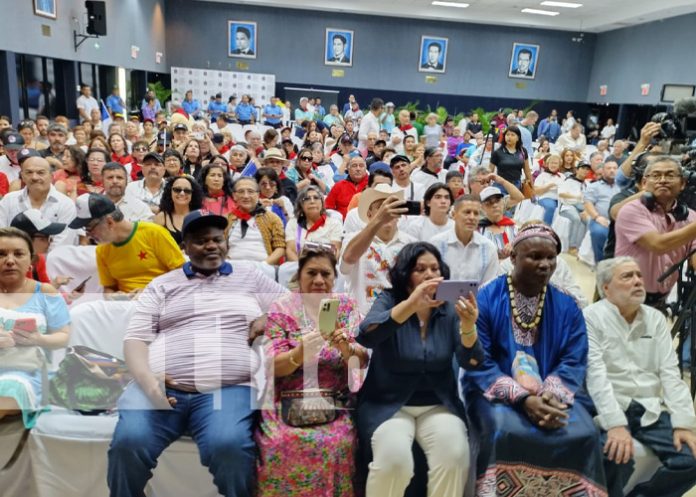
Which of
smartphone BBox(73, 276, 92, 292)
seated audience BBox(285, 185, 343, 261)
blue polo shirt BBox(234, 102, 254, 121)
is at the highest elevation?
blue polo shirt BBox(234, 102, 254, 121)

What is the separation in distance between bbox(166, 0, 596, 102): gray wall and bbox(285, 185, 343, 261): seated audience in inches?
648

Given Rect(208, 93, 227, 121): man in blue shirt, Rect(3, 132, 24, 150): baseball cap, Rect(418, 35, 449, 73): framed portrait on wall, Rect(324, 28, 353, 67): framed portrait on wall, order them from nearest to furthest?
Rect(3, 132, 24, 150): baseball cap
Rect(208, 93, 227, 121): man in blue shirt
Rect(324, 28, 353, 67): framed portrait on wall
Rect(418, 35, 449, 73): framed portrait on wall

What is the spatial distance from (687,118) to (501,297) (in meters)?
2.19

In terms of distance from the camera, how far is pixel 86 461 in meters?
2.26

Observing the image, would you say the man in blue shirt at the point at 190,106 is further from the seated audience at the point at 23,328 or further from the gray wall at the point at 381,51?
the seated audience at the point at 23,328

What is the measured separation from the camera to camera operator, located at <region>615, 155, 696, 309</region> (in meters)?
2.93

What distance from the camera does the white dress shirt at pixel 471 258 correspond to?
3330mm

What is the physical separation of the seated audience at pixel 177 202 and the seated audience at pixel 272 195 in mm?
637

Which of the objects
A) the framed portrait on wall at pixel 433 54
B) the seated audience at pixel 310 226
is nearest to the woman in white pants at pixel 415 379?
the seated audience at pixel 310 226

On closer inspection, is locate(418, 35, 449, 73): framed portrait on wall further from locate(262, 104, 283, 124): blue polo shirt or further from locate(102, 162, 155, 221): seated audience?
locate(102, 162, 155, 221): seated audience

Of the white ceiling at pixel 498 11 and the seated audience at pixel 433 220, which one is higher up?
the white ceiling at pixel 498 11

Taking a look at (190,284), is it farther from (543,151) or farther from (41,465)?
(543,151)

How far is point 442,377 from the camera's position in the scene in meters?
2.35

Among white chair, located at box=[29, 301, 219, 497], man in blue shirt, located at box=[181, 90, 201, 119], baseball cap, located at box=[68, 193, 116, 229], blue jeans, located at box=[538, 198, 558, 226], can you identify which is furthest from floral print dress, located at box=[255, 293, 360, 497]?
man in blue shirt, located at box=[181, 90, 201, 119]
